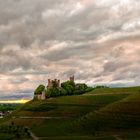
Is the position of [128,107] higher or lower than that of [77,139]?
Answer: higher

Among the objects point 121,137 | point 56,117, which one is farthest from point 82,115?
point 121,137

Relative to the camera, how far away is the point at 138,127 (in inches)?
5896

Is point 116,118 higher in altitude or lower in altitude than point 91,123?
higher

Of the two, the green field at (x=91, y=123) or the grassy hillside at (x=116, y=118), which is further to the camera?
the grassy hillside at (x=116, y=118)

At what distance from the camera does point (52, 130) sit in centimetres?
16012

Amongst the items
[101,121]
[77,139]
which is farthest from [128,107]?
[77,139]

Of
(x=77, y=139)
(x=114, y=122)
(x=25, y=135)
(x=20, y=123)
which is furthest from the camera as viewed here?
(x=20, y=123)

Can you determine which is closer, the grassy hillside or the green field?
the green field

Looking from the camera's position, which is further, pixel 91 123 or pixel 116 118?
pixel 91 123

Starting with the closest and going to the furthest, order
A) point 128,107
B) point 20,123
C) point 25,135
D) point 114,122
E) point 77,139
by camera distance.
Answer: point 77,139, point 25,135, point 114,122, point 128,107, point 20,123

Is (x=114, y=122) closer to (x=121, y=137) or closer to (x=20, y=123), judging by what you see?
(x=121, y=137)

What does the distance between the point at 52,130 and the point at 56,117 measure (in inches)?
1153

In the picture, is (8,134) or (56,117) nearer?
(8,134)

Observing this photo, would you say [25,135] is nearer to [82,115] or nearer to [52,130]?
[52,130]
